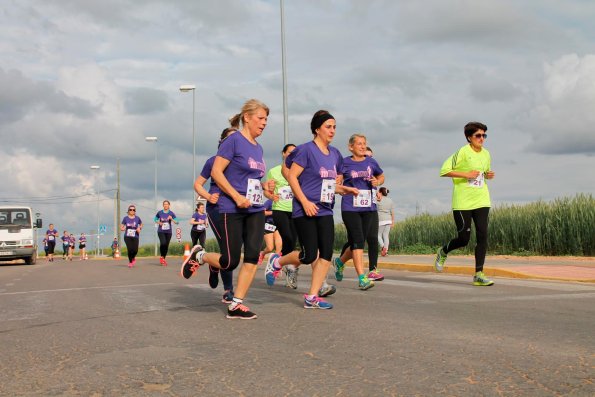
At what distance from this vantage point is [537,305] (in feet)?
22.7

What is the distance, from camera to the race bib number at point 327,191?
696 centimetres

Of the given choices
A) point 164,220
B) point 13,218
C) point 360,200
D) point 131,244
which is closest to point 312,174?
point 360,200

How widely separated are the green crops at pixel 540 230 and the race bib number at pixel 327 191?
12.4 meters

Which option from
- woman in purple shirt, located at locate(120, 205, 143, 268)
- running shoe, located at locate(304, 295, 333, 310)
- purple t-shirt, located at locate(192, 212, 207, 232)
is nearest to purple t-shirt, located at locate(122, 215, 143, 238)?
woman in purple shirt, located at locate(120, 205, 143, 268)

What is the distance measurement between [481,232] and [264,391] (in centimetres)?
643

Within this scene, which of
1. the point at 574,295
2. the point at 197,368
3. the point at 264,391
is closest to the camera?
the point at 264,391

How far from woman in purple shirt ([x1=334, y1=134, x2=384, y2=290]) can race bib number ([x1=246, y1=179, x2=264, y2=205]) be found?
2.77m

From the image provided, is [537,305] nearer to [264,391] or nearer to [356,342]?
[356,342]

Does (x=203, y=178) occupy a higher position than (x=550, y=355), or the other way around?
(x=203, y=178)

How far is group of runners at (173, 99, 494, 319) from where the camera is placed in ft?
20.5

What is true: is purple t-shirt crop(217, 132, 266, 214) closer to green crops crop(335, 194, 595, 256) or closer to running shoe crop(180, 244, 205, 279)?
running shoe crop(180, 244, 205, 279)

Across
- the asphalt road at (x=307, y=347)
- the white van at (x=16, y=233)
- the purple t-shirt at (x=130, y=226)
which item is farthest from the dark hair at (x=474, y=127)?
the white van at (x=16, y=233)

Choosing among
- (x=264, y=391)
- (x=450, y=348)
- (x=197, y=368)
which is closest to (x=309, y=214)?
(x=450, y=348)

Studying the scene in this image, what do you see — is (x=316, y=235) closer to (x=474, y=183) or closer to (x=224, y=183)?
(x=224, y=183)
